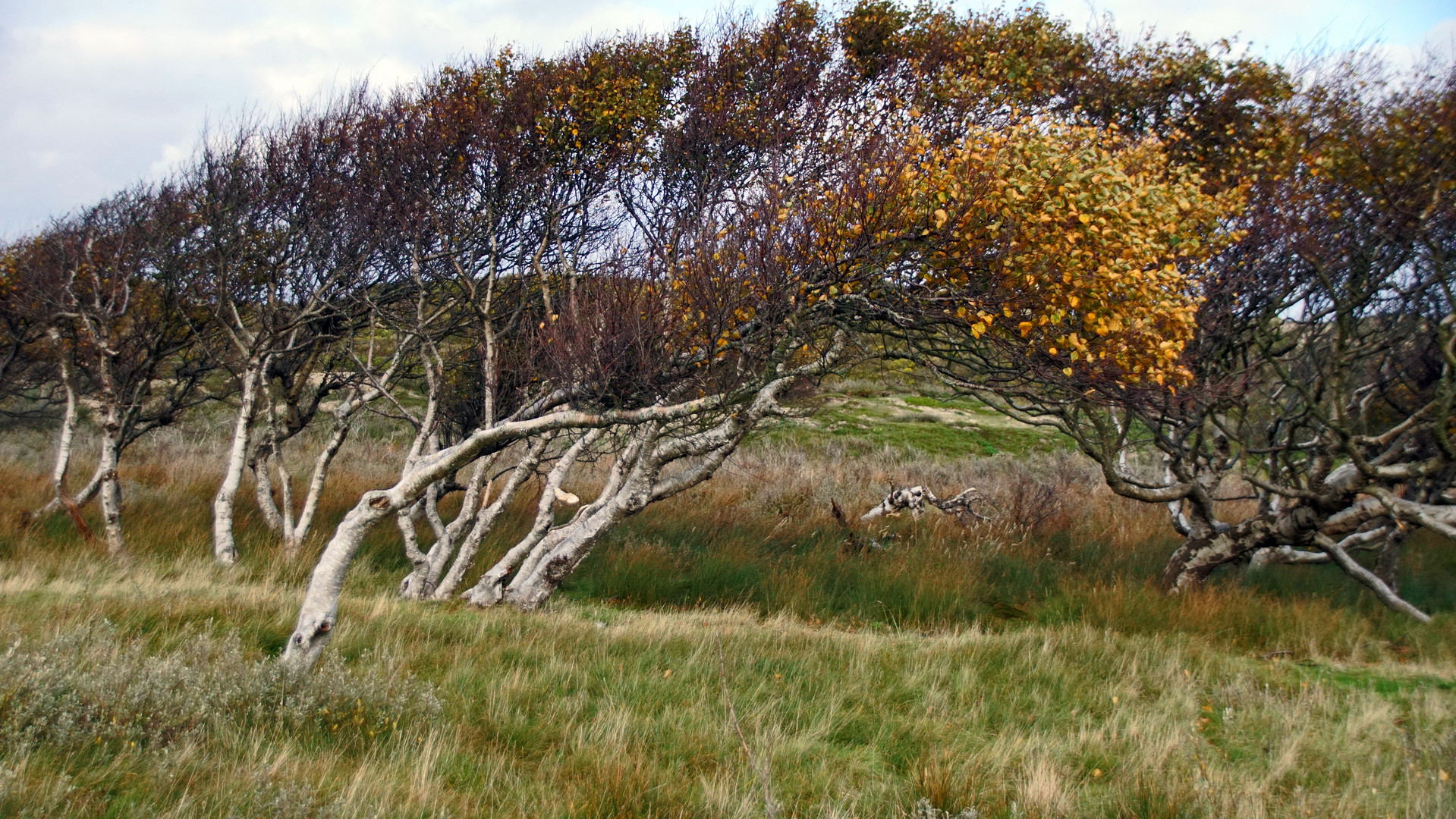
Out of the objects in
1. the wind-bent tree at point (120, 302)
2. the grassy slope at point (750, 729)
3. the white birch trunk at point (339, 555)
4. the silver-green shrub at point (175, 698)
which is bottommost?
the grassy slope at point (750, 729)

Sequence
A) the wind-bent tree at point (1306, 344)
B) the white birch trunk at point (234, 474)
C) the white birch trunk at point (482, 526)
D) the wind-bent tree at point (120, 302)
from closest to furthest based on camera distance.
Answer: the wind-bent tree at point (1306, 344) < the white birch trunk at point (482, 526) < the white birch trunk at point (234, 474) < the wind-bent tree at point (120, 302)

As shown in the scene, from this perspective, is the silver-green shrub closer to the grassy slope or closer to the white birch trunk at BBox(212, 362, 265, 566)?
the grassy slope

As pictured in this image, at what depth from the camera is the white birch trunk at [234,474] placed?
1027cm

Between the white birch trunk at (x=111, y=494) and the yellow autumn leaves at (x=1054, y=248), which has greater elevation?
the yellow autumn leaves at (x=1054, y=248)

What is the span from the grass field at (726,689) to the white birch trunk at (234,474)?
423mm

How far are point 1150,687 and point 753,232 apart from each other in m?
5.43

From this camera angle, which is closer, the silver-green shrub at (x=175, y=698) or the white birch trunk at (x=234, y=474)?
the silver-green shrub at (x=175, y=698)

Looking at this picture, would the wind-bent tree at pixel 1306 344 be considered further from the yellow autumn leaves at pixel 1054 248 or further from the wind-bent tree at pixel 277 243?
the wind-bent tree at pixel 277 243

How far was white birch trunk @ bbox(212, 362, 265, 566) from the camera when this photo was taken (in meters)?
10.3

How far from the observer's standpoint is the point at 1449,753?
568 cm

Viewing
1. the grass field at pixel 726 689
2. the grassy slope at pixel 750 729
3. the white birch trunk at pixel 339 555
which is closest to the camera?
the grassy slope at pixel 750 729

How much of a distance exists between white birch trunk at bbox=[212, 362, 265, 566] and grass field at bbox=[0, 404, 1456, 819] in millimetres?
423

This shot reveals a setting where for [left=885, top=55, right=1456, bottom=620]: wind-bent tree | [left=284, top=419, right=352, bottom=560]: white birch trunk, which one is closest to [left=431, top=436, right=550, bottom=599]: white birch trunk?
[left=284, top=419, right=352, bottom=560]: white birch trunk

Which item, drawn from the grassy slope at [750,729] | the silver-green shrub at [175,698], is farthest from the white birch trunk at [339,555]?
the grassy slope at [750,729]
